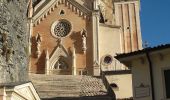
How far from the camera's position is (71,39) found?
135 ft

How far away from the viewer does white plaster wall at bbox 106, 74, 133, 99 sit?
35.1m

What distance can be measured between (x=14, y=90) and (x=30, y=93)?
3127 mm

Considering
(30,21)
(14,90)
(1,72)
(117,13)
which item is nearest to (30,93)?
(1,72)

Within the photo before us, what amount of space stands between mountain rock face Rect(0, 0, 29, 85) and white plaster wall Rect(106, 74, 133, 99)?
13041 mm

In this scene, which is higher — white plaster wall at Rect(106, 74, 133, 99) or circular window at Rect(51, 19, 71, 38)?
circular window at Rect(51, 19, 71, 38)

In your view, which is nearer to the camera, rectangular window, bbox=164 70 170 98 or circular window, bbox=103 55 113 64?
rectangular window, bbox=164 70 170 98

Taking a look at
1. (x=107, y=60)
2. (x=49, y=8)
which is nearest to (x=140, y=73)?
(x=107, y=60)

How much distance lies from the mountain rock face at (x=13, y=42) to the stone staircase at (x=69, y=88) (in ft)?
10.2

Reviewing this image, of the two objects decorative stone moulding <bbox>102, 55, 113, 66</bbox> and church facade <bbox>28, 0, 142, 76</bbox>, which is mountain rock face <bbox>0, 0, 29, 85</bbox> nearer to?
church facade <bbox>28, 0, 142, 76</bbox>

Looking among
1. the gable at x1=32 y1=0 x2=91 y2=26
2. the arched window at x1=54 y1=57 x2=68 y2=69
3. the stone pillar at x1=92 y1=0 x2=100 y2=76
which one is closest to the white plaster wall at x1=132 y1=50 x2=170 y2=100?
the stone pillar at x1=92 y1=0 x2=100 y2=76

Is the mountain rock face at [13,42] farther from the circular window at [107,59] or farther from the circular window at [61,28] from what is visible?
the circular window at [107,59]

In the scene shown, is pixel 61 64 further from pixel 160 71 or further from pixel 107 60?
pixel 160 71

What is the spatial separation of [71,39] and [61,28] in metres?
1.77

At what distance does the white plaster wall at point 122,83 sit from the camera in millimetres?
35069
